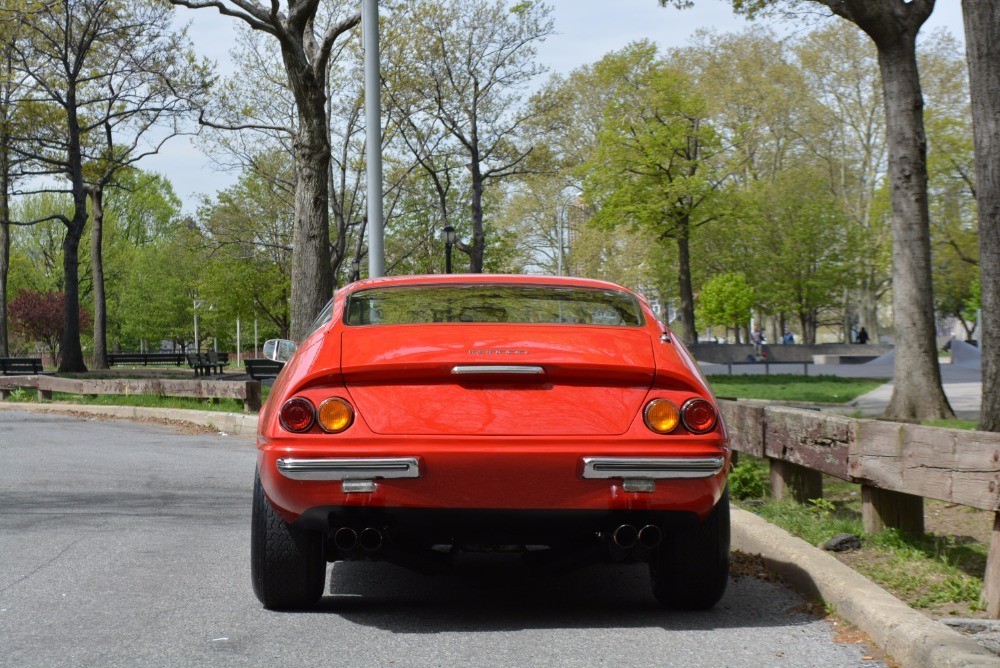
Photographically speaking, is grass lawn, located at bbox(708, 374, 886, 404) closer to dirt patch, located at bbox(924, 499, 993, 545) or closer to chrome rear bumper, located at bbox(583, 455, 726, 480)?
dirt patch, located at bbox(924, 499, 993, 545)

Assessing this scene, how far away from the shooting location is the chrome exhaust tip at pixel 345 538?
446 cm

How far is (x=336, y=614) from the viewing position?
16.0 ft

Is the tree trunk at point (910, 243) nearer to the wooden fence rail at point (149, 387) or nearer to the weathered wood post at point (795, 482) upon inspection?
the weathered wood post at point (795, 482)

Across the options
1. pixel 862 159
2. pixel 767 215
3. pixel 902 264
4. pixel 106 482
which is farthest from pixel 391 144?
pixel 106 482

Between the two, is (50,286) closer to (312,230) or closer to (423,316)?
(312,230)

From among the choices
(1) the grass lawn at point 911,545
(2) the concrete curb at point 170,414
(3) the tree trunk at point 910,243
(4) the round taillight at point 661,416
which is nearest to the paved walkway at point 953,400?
(3) the tree trunk at point 910,243

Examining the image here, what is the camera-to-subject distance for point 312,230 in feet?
60.4

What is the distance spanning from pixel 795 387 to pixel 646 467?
1986cm

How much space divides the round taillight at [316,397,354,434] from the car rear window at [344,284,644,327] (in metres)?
0.62

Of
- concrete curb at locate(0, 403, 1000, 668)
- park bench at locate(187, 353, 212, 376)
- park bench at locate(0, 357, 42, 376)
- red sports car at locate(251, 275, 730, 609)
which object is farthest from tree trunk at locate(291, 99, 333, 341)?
park bench at locate(187, 353, 212, 376)

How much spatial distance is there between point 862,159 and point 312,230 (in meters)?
39.6

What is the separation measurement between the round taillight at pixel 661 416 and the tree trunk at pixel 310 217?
46.7 feet

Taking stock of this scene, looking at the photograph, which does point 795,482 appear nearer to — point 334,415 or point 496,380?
point 496,380

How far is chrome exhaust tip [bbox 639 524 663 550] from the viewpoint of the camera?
444 cm
